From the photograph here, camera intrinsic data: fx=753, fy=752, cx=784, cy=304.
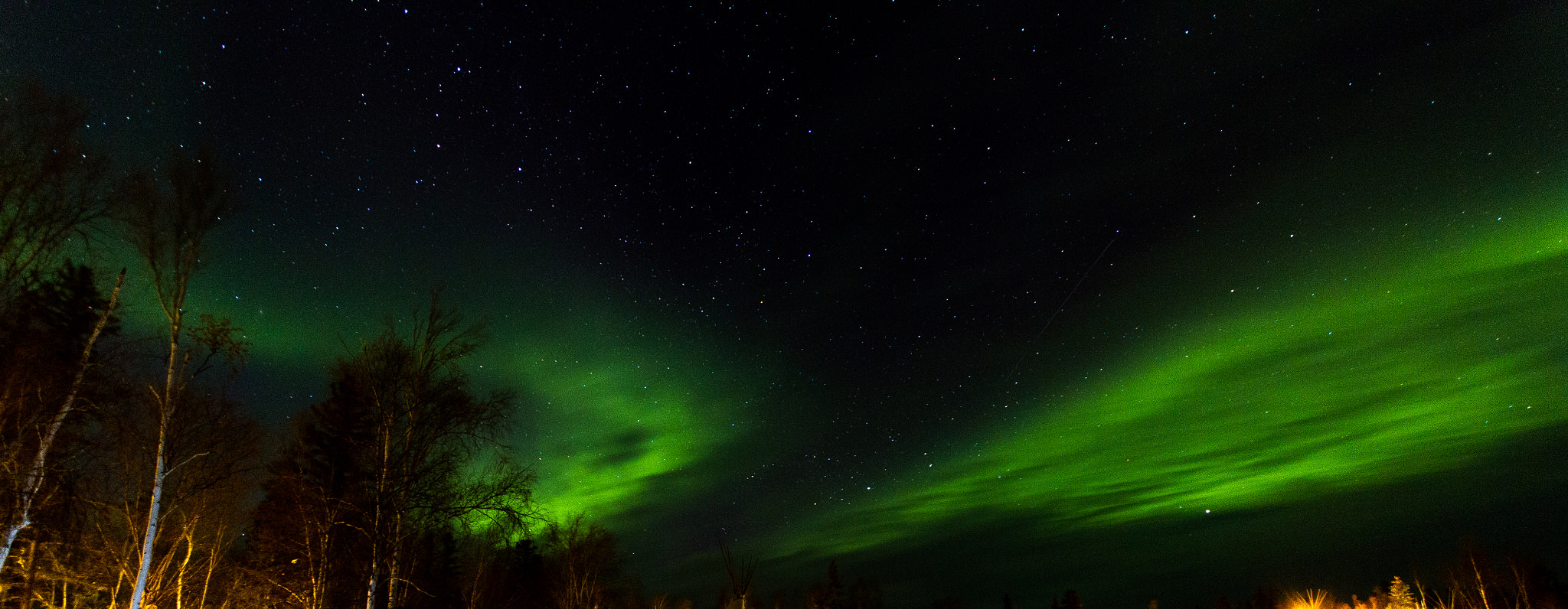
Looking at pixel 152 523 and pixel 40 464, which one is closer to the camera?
pixel 40 464

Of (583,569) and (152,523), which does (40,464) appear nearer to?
(152,523)

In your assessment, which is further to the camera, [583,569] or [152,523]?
[583,569]

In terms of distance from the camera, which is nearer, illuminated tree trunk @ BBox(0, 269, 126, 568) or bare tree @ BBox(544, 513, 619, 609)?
illuminated tree trunk @ BBox(0, 269, 126, 568)

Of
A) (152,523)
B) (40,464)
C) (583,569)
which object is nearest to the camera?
(40,464)

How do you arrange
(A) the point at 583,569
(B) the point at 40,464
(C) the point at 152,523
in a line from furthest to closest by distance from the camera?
1. (A) the point at 583,569
2. (C) the point at 152,523
3. (B) the point at 40,464

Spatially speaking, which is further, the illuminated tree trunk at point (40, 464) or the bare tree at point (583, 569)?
the bare tree at point (583, 569)

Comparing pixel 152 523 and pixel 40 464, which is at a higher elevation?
pixel 40 464

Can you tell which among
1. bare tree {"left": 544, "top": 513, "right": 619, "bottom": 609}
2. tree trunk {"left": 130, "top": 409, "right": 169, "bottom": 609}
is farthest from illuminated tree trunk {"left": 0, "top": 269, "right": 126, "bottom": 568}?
bare tree {"left": 544, "top": 513, "right": 619, "bottom": 609}

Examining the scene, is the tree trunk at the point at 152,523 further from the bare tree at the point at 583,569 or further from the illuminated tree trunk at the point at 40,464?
the bare tree at the point at 583,569

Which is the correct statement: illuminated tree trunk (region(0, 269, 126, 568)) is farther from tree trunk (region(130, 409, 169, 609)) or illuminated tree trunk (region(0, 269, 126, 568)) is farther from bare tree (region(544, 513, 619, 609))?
bare tree (region(544, 513, 619, 609))

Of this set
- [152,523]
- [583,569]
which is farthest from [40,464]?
[583,569]

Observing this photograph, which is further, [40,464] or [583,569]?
[583,569]

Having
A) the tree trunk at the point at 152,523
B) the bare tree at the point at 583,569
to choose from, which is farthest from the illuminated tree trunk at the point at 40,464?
the bare tree at the point at 583,569

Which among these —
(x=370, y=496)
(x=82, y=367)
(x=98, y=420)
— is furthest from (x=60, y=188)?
(x=370, y=496)
